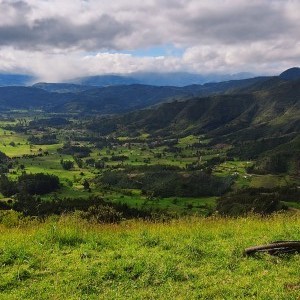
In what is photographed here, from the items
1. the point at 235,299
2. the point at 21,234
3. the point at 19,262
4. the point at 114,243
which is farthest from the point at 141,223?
the point at 235,299

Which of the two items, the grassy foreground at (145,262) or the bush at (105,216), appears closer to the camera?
the grassy foreground at (145,262)

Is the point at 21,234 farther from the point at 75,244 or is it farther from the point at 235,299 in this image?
the point at 235,299

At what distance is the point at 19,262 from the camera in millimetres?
13914

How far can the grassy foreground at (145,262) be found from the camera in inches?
456

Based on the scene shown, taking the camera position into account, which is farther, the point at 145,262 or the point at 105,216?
the point at 105,216

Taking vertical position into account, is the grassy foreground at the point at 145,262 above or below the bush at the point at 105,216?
above

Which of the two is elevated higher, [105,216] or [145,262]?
[145,262]

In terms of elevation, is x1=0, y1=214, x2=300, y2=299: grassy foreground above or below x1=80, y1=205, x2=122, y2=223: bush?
above

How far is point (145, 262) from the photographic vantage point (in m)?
13.5

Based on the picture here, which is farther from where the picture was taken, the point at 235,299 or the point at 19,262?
the point at 19,262

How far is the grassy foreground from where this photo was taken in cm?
1159

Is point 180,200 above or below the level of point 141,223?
below

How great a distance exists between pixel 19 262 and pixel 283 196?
6427 inches

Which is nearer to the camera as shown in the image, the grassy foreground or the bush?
the grassy foreground
